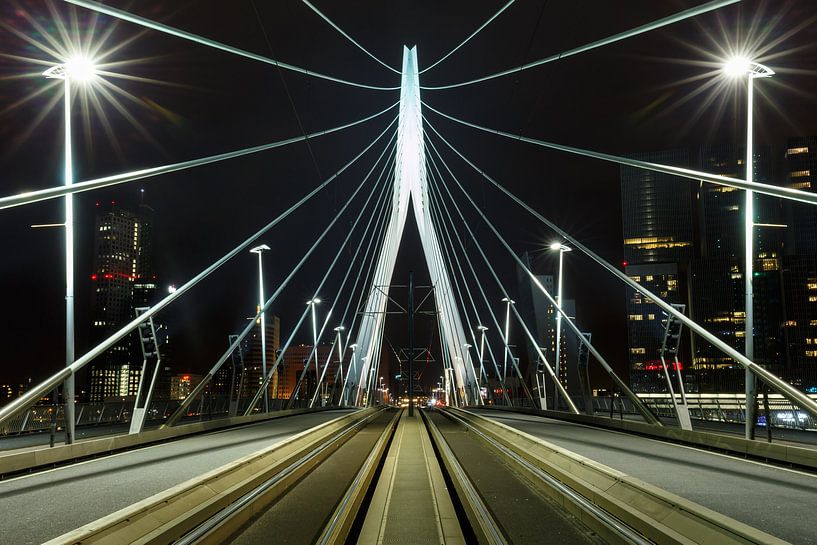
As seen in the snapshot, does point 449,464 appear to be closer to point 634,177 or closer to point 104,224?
point 104,224

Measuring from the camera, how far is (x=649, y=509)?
6746mm

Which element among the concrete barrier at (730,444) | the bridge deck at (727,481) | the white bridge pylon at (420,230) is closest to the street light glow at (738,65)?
the concrete barrier at (730,444)

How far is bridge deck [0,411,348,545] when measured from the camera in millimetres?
6594

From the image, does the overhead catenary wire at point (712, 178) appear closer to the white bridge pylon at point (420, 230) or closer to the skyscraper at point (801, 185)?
the white bridge pylon at point (420, 230)

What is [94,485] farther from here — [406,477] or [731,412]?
[731,412]

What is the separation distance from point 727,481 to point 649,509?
8.76 ft

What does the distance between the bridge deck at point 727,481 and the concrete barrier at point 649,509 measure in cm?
61

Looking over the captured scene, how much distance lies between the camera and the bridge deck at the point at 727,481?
658cm

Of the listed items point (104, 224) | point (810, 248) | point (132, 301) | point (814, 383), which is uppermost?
point (810, 248)

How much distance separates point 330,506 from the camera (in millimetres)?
8648

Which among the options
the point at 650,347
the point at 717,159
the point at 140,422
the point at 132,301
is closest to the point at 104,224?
the point at 132,301

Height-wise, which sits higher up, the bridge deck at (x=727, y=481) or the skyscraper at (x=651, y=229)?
the skyscraper at (x=651, y=229)

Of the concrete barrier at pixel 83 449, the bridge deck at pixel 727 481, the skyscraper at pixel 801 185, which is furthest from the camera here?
the skyscraper at pixel 801 185

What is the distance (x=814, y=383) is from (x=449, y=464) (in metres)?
109
